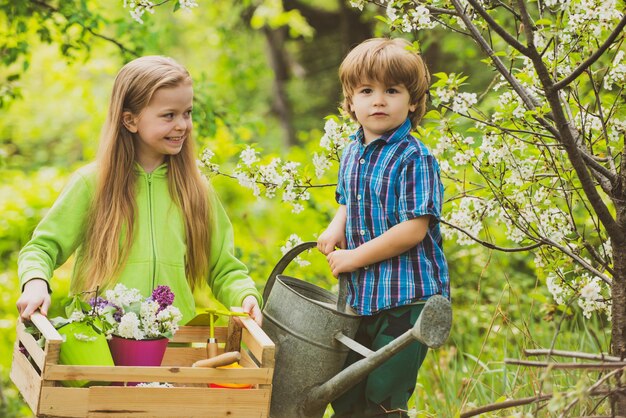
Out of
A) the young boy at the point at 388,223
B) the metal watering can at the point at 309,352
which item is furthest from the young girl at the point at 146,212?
the young boy at the point at 388,223

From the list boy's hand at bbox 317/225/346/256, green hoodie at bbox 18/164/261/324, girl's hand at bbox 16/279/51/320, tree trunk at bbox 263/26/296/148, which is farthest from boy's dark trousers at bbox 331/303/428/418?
tree trunk at bbox 263/26/296/148

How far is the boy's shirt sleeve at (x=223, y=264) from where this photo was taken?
8.64ft

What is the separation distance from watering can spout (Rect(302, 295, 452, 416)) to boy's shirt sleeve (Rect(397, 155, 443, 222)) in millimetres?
383

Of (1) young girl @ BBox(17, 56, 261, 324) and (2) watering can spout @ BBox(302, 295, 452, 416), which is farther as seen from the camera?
(1) young girl @ BBox(17, 56, 261, 324)

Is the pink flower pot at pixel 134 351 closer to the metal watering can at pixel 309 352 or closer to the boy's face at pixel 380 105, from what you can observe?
the metal watering can at pixel 309 352

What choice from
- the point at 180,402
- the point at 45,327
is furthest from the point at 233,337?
the point at 45,327

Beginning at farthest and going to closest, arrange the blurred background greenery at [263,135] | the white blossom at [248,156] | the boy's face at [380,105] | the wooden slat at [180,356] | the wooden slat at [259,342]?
1. the blurred background greenery at [263,135]
2. the white blossom at [248,156]
3. the wooden slat at [180,356]
4. the boy's face at [380,105]
5. the wooden slat at [259,342]

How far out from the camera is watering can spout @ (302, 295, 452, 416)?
6.50 ft

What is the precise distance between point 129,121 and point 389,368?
43.0 inches

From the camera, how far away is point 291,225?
6.96 m

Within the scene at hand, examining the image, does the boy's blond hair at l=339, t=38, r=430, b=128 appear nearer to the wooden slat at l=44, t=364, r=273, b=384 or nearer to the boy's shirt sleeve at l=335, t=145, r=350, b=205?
the boy's shirt sleeve at l=335, t=145, r=350, b=205

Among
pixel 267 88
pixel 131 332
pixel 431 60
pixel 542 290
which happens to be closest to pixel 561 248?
pixel 131 332

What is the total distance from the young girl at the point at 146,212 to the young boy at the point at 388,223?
1.13ft

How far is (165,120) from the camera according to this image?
2.58 meters
